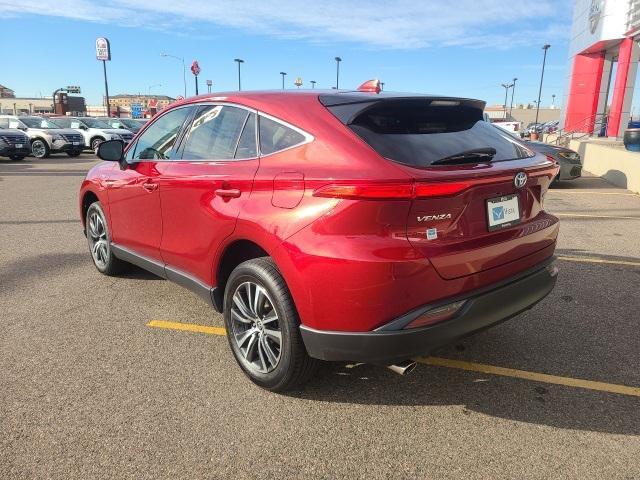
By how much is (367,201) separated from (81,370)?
2218mm

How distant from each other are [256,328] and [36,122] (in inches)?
862

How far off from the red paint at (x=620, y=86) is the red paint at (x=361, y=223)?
86.8 feet

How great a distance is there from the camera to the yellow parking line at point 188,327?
378 cm

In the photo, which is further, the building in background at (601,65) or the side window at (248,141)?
the building in background at (601,65)

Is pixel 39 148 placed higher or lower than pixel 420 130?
lower

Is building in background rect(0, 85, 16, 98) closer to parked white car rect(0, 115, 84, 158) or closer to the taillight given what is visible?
parked white car rect(0, 115, 84, 158)

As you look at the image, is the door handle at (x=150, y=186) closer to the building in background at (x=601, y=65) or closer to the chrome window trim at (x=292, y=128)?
the chrome window trim at (x=292, y=128)

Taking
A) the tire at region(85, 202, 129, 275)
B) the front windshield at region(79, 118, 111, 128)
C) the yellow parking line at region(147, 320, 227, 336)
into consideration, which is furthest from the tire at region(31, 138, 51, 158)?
the yellow parking line at region(147, 320, 227, 336)

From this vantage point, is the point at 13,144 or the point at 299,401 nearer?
the point at 299,401

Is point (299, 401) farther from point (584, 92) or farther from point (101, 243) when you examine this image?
point (584, 92)

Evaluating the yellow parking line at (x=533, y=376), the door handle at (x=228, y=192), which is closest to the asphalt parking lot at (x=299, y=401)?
the yellow parking line at (x=533, y=376)

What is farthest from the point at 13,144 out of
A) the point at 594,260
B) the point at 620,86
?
the point at 620,86

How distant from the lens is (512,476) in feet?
7.49

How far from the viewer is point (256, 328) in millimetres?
2992
